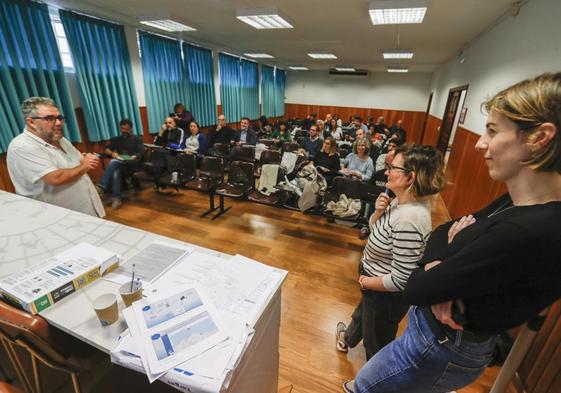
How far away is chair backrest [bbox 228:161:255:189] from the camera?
374cm

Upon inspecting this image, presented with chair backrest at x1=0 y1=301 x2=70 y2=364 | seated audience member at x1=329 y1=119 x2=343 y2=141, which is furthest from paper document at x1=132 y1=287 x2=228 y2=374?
seated audience member at x1=329 y1=119 x2=343 y2=141

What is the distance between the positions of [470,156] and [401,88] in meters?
8.90

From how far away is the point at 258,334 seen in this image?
949mm

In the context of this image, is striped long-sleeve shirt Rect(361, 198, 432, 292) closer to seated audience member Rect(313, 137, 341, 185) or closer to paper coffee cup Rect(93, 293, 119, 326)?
paper coffee cup Rect(93, 293, 119, 326)

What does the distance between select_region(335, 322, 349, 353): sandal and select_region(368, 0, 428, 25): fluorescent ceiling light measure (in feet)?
12.0

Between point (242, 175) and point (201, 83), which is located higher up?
Result: point (201, 83)

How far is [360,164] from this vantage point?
149 inches

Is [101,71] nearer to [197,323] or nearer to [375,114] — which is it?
[197,323]


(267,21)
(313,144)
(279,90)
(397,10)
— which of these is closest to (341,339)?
(313,144)

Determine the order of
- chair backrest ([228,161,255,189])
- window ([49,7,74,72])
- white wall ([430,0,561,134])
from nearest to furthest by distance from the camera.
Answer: white wall ([430,0,561,134])
chair backrest ([228,161,255,189])
window ([49,7,74,72])

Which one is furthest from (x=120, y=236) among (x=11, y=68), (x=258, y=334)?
(x=11, y=68)

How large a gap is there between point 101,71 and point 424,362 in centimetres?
586

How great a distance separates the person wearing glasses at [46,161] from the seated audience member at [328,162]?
2786 millimetres

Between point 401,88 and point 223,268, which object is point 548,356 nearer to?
point 223,268
